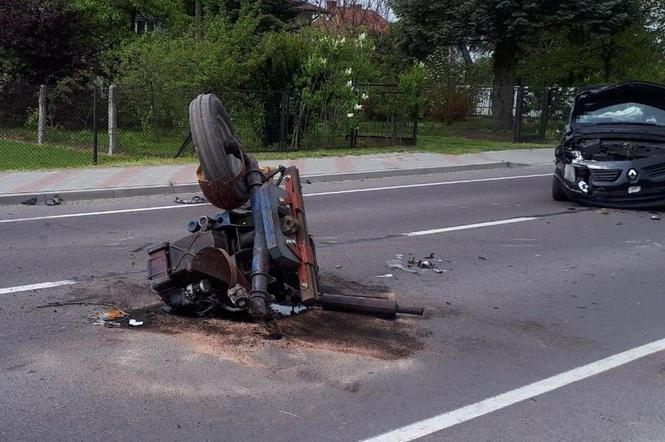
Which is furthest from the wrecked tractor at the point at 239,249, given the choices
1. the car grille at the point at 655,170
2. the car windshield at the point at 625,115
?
the car windshield at the point at 625,115

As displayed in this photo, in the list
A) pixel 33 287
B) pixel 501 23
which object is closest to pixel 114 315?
pixel 33 287

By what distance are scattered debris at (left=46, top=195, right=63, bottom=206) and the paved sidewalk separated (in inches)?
5.1

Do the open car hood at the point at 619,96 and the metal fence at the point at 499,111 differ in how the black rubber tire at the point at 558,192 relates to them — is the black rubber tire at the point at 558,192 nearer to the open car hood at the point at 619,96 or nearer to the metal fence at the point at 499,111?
the open car hood at the point at 619,96

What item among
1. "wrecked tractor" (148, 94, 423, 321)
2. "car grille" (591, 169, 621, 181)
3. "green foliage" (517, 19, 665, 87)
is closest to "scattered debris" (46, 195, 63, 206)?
"wrecked tractor" (148, 94, 423, 321)

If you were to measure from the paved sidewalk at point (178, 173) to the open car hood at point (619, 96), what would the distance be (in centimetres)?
438

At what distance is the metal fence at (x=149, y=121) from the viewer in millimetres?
16766

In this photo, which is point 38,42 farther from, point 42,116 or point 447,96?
point 447,96

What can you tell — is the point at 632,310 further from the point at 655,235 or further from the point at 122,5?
the point at 122,5

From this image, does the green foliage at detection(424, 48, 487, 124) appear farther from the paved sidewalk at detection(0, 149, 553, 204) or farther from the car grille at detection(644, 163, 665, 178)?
the car grille at detection(644, 163, 665, 178)

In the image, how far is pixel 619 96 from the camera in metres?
12.1

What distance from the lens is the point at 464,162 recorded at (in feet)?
57.1

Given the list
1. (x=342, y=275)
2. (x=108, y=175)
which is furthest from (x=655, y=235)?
(x=108, y=175)

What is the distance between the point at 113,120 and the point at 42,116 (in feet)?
8.43

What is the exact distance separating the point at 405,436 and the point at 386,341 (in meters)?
1.47
